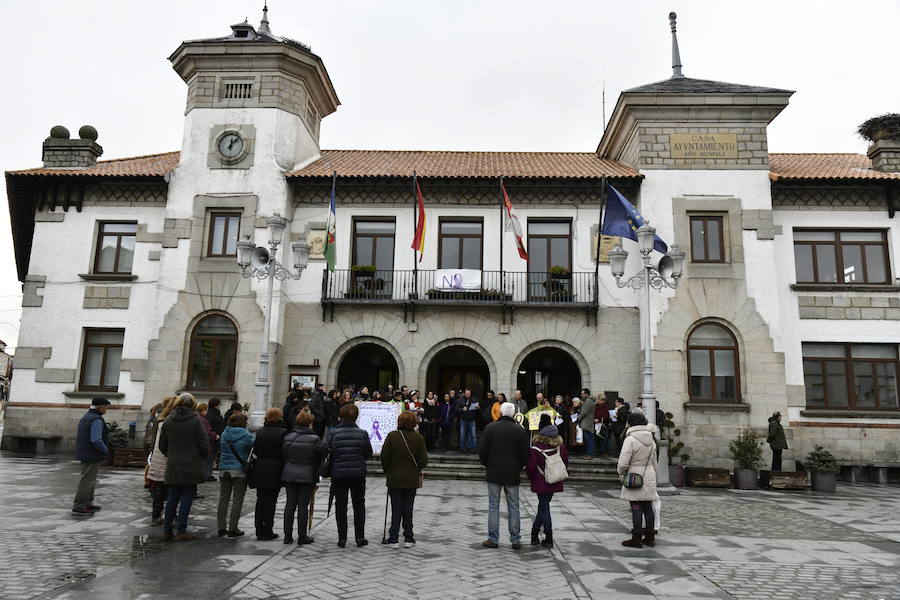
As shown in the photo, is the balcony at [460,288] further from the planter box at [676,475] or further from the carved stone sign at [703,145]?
the planter box at [676,475]

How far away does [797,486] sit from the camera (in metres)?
15.9

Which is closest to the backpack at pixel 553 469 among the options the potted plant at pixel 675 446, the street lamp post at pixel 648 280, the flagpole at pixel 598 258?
the street lamp post at pixel 648 280

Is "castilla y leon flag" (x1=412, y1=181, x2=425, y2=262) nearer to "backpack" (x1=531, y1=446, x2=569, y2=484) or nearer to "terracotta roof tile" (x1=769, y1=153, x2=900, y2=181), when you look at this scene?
"backpack" (x1=531, y1=446, x2=569, y2=484)

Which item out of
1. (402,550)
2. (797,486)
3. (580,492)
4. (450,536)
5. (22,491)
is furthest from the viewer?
(797,486)

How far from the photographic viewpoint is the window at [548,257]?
63.4 ft

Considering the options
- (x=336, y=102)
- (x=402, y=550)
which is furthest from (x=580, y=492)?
(x=336, y=102)

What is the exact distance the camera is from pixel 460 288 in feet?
62.3

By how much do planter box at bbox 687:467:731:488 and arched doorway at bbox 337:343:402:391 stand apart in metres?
9.93

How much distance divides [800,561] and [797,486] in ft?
30.1

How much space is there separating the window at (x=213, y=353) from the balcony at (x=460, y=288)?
10.5 ft

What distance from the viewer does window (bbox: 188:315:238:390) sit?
61.8ft

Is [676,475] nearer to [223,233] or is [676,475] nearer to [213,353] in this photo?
[213,353]

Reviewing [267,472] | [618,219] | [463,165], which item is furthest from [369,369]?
[267,472]

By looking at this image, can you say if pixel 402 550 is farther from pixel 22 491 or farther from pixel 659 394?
pixel 659 394
